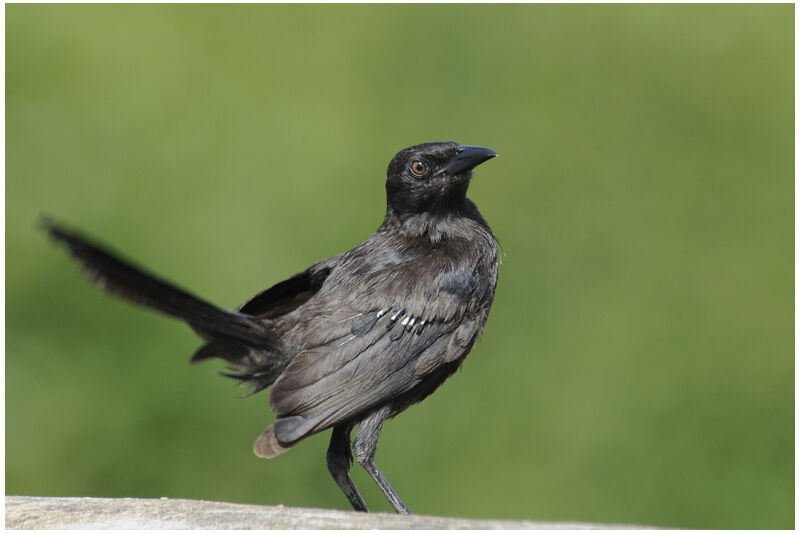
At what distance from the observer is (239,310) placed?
560cm

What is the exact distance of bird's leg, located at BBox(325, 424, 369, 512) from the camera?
211 inches

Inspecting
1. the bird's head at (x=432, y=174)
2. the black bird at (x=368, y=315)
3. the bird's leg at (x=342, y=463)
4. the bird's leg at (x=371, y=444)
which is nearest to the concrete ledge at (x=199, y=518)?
the black bird at (x=368, y=315)

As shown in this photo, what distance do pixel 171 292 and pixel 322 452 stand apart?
12.0 ft

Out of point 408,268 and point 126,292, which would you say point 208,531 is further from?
point 408,268

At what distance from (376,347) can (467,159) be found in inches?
42.6

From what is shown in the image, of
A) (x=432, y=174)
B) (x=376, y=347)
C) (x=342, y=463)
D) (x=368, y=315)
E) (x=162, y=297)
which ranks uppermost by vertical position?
(x=432, y=174)

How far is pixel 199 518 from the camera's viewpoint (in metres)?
4.49

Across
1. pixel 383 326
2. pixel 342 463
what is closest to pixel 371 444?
pixel 342 463

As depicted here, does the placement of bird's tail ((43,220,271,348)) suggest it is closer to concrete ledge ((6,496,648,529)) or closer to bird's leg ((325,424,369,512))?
bird's leg ((325,424,369,512))

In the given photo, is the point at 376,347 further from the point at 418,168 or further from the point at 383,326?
the point at 418,168

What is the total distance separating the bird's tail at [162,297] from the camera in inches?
177

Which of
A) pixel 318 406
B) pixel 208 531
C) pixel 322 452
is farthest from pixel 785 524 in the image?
pixel 208 531

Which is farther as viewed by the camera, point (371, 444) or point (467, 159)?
point (467, 159)

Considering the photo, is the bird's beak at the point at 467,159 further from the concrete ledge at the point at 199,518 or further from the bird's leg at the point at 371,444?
the concrete ledge at the point at 199,518
